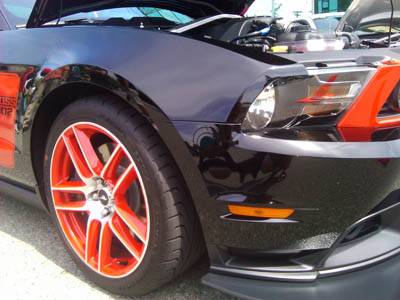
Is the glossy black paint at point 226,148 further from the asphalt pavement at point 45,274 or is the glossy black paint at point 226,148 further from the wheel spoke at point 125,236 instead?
the asphalt pavement at point 45,274

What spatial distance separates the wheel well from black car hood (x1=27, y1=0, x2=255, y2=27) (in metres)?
0.54

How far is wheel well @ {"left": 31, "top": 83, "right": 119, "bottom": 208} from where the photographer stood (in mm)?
1733

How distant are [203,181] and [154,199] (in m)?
0.23

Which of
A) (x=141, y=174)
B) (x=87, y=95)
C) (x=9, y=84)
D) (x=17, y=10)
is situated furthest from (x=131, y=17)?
(x=141, y=174)

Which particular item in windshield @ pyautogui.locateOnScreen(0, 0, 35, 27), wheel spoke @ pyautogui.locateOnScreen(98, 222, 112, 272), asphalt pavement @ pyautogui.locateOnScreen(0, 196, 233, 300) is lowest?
asphalt pavement @ pyautogui.locateOnScreen(0, 196, 233, 300)

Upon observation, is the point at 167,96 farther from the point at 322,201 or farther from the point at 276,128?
the point at 322,201

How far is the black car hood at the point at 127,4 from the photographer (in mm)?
2107

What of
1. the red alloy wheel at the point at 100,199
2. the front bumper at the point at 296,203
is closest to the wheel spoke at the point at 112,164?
the red alloy wheel at the point at 100,199

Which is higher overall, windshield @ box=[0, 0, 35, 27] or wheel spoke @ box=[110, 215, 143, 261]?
windshield @ box=[0, 0, 35, 27]

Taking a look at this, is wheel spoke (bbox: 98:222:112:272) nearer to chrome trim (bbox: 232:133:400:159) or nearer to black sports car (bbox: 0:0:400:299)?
black sports car (bbox: 0:0:400:299)

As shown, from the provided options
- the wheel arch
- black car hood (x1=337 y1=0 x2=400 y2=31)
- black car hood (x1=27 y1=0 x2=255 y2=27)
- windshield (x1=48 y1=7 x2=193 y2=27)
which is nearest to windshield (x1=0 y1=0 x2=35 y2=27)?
black car hood (x1=27 y1=0 x2=255 y2=27)

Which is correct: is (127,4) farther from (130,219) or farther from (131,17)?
(130,219)

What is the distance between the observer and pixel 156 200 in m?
1.46

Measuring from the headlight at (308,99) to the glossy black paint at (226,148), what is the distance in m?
0.04
